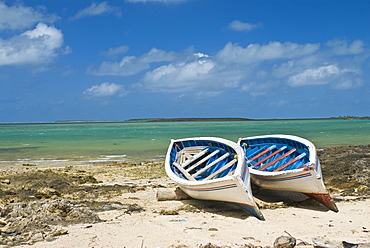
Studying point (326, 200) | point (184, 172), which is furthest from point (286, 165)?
point (184, 172)

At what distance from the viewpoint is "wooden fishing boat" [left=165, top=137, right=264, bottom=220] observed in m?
7.60

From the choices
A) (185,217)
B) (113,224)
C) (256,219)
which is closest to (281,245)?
(256,219)

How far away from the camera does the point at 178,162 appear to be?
445 inches

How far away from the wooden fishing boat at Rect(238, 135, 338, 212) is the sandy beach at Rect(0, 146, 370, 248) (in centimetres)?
43

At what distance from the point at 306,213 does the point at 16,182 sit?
9196mm

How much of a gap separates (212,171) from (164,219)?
10.0 ft

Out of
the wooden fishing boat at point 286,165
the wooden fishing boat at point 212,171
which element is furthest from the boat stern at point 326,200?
the wooden fishing boat at point 212,171

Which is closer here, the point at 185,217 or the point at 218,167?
the point at 185,217

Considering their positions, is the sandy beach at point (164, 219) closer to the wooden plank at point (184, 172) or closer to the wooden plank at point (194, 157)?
the wooden plank at point (184, 172)

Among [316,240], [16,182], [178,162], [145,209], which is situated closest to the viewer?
[316,240]

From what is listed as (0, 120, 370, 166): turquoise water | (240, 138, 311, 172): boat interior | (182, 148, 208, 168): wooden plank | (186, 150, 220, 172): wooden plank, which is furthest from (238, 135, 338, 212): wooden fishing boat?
(0, 120, 370, 166): turquoise water

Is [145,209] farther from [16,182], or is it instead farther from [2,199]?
[16,182]

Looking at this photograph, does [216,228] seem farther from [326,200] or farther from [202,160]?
[202,160]

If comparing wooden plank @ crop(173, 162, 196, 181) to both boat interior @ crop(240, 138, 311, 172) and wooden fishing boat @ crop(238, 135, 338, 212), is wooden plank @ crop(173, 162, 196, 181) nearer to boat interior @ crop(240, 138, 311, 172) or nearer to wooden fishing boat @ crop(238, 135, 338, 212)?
wooden fishing boat @ crop(238, 135, 338, 212)
